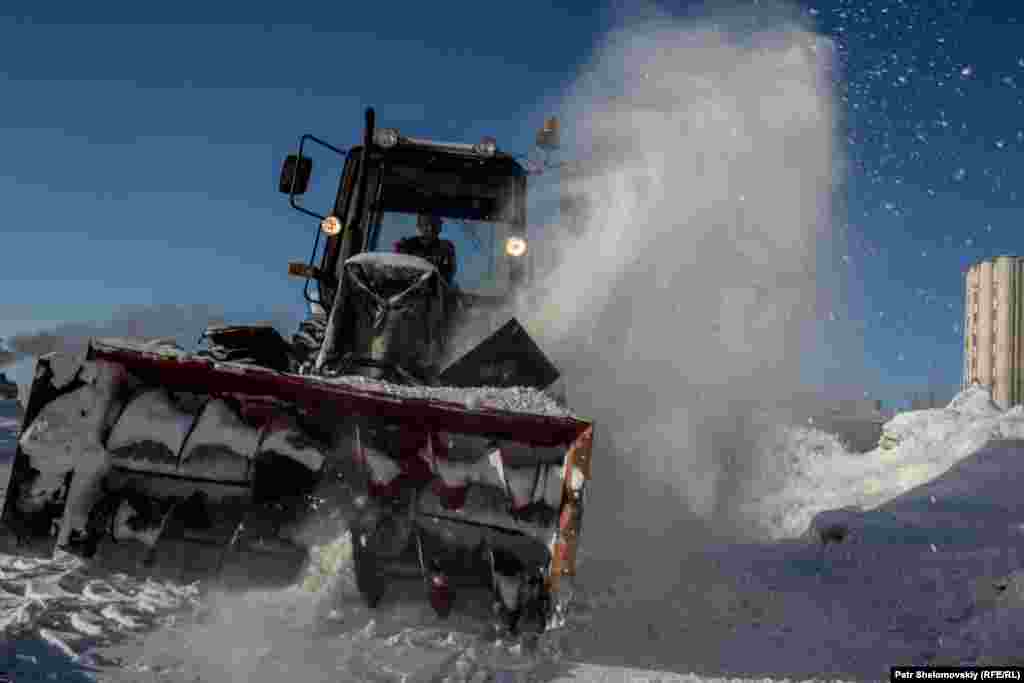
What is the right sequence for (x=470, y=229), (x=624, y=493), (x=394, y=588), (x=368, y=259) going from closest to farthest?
(x=394, y=588)
(x=368, y=259)
(x=470, y=229)
(x=624, y=493)

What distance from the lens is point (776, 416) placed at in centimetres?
930

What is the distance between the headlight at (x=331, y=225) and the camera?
5109mm

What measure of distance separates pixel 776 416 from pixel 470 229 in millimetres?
Result: 5709

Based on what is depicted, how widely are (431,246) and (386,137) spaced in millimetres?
980

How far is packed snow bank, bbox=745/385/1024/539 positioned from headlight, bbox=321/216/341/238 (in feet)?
15.6

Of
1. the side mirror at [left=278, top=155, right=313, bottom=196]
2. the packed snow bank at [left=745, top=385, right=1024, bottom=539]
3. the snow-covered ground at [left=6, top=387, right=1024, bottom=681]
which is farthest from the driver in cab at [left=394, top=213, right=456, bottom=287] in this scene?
the packed snow bank at [left=745, top=385, right=1024, bottom=539]

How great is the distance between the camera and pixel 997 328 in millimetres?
25297

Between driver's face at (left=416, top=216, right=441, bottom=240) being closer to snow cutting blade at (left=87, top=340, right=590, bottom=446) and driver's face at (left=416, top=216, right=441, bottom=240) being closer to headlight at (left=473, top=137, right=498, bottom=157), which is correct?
headlight at (left=473, top=137, right=498, bottom=157)

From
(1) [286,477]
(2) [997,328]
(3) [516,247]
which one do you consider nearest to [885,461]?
(3) [516,247]

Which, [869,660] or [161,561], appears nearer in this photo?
[161,561]

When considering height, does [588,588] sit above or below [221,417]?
below

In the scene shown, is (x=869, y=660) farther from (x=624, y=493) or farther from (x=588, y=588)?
(x=624, y=493)

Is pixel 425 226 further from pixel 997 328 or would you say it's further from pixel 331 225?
pixel 997 328

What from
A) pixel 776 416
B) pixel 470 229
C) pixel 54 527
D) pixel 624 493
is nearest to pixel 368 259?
pixel 470 229
